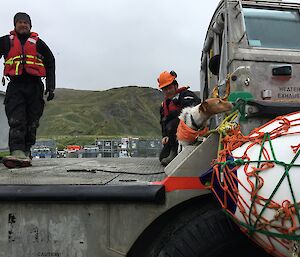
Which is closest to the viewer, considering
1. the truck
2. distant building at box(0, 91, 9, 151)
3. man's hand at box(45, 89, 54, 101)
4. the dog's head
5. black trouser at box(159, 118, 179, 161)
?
the truck

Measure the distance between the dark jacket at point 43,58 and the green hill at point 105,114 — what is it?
5775 cm

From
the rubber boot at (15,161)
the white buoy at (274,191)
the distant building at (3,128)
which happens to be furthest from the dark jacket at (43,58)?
the white buoy at (274,191)

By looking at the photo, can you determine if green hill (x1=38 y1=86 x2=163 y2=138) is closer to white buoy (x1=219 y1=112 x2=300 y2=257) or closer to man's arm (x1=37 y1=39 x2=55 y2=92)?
man's arm (x1=37 y1=39 x2=55 y2=92)

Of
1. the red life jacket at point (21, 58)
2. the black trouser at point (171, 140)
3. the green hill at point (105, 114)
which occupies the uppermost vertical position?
the green hill at point (105, 114)

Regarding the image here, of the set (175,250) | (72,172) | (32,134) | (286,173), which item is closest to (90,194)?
(175,250)

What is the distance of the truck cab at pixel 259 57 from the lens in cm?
322

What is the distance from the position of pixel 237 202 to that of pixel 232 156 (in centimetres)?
24

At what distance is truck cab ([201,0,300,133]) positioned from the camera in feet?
10.6

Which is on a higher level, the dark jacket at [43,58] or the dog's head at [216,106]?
the dark jacket at [43,58]

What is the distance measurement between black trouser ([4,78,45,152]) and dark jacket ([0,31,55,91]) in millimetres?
40

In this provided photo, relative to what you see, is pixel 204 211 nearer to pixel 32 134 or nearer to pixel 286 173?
pixel 286 173

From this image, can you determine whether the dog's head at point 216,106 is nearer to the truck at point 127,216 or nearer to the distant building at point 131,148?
the truck at point 127,216

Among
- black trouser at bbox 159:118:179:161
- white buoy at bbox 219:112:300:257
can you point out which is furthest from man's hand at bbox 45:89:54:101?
white buoy at bbox 219:112:300:257

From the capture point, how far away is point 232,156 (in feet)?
7.05
